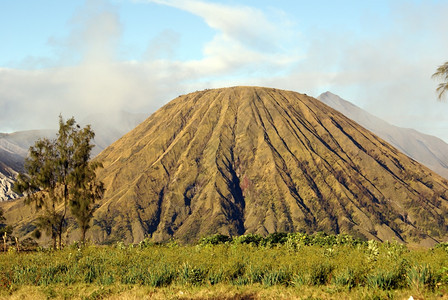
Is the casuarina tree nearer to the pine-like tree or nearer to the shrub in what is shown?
the pine-like tree

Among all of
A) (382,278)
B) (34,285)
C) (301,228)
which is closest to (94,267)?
(34,285)

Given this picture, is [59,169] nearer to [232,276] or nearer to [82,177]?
[82,177]

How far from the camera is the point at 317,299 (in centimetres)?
1611

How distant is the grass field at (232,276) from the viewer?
1731 cm

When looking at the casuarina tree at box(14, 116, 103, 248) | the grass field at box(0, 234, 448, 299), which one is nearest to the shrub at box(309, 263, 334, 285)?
the grass field at box(0, 234, 448, 299)

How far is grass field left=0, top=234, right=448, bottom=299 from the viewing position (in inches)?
682

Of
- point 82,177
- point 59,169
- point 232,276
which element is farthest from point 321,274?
point 59,169

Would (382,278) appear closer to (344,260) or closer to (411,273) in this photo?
(411,273)

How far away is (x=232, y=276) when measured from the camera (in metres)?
20.3

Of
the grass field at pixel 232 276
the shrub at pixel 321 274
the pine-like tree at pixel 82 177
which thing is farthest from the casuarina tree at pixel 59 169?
the shrub at pixel 321 274

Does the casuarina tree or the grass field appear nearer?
the grass field

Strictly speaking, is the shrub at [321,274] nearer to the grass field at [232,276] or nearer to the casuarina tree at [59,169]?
the grass field at [232,276]

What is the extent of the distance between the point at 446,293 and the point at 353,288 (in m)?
3.53

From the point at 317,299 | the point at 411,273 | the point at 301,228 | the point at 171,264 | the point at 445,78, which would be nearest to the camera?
the point at 317,299
